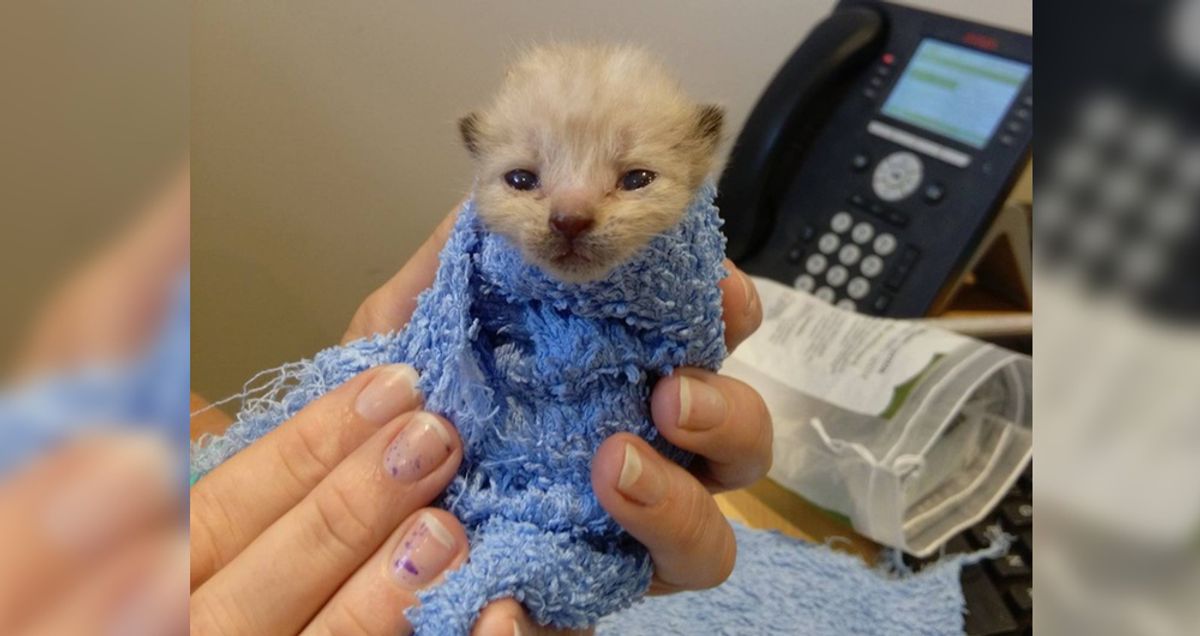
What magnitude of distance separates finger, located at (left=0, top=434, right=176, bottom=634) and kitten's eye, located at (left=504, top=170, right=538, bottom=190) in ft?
0.90

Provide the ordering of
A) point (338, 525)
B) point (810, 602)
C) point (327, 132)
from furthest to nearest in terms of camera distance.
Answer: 1. point (327, 132)
2. point (810, 602)
3. point (338, 525)

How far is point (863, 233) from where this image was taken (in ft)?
3.27

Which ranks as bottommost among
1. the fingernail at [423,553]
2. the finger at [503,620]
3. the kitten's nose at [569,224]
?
the fingernail at [423,553]

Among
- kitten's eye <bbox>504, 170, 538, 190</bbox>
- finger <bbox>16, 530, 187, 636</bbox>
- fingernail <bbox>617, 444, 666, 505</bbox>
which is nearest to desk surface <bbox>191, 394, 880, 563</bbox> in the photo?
fingernail <bbox>617, 444, 666, 505</bbox>

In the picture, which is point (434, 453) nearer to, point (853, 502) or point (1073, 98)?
point (1073, 98)

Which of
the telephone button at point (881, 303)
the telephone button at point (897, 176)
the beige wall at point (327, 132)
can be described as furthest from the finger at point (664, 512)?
the telephone button at point (897, 176)

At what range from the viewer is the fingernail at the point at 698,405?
0.44 m

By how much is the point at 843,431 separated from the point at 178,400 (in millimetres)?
759

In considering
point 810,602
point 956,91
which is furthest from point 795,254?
point 810,602

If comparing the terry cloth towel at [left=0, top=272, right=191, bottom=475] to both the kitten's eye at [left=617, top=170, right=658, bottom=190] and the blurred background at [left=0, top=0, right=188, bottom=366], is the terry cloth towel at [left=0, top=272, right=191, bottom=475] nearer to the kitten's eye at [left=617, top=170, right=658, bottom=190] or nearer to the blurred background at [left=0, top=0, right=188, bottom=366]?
the blurred background at [left=0, top=0, right=188, bottom=366]

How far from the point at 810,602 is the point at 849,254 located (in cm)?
44

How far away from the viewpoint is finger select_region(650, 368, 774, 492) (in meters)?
0.44

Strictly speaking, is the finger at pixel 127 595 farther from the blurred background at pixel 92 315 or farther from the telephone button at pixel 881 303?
the telephone button at pixel 881 303

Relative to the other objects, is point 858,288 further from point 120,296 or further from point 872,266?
point 120,296
